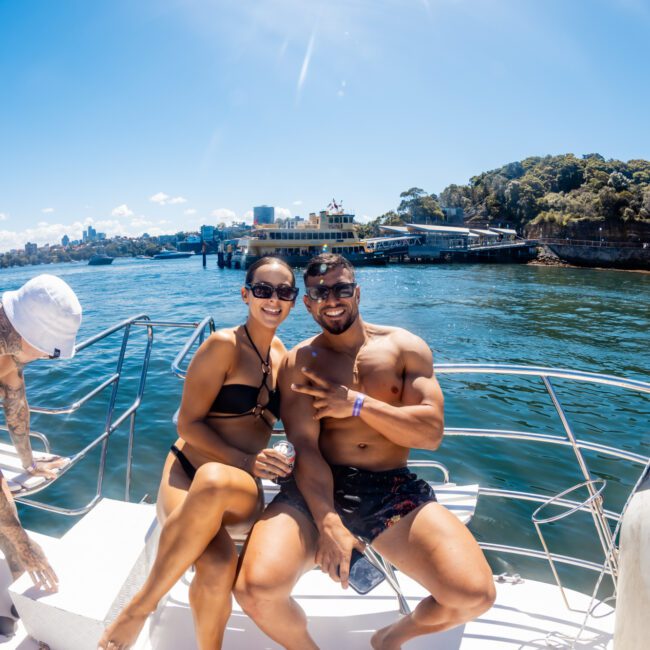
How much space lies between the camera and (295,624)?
1.55 m

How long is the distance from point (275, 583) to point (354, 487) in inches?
22.4

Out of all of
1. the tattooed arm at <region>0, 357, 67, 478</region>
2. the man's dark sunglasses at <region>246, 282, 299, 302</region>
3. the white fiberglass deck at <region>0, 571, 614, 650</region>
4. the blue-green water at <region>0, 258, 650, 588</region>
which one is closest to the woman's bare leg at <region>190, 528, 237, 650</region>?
the white fiberglass deck at <region>0, 571, 614, 650</region>

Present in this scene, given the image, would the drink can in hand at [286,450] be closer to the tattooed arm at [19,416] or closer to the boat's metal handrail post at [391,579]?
the boat's metal handrail post at [391,579]

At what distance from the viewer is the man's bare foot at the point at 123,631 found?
1.52 metres

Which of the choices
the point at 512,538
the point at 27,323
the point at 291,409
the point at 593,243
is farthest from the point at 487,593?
the point at 593,243

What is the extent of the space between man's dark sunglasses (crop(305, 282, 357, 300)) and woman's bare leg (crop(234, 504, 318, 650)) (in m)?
1.07

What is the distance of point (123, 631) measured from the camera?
1524mm

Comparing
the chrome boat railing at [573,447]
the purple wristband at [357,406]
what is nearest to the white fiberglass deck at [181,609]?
the chrome boat railing at [573,447]

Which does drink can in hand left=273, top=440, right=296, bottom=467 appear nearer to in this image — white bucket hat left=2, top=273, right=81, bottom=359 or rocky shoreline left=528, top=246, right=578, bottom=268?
white bucket hat left=2, top=273, right=81, bottom=359

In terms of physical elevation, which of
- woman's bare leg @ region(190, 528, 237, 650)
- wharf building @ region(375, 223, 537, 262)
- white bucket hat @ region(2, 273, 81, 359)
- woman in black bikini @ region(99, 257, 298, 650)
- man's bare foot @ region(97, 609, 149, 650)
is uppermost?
wharf building @ region(375, 223, 537, 262)

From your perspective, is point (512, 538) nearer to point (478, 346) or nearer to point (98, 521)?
point (98, 521)

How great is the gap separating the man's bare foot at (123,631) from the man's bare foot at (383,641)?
87 centimetres

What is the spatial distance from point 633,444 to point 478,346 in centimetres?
924

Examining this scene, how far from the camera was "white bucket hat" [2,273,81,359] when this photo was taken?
171cm
